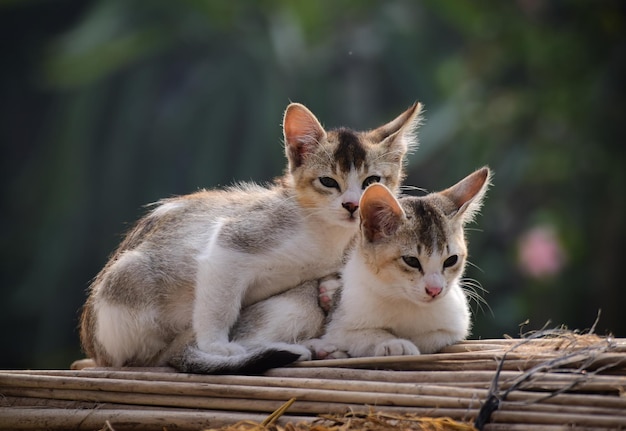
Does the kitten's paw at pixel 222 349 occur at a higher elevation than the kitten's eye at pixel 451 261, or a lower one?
lower

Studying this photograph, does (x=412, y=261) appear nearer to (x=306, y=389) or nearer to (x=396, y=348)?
(x=396, y=348)

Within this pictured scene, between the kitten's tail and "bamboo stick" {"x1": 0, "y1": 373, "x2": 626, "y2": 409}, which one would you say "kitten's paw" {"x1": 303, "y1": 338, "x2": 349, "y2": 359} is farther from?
"bamboo stick" {"x1": 0, "y1": 373, "x2": 626, "y2": 409}

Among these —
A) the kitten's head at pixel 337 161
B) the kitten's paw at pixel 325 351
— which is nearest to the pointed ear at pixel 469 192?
the kitten's head at pixel 337 161

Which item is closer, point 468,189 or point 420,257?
point 420,257

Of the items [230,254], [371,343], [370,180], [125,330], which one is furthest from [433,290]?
[125,330]

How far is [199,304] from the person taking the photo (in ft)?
8.53

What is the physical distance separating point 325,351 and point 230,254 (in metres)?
0.39

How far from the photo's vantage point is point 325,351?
2580mm

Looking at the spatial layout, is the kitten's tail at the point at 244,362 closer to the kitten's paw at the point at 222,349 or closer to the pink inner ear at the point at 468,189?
the kitten's paw at the point at 222,349

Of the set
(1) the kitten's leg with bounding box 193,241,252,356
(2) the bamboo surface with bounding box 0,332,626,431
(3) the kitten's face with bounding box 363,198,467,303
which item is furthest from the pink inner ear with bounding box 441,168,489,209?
(1) the kitten's leg with bounding box 193,241,252,356

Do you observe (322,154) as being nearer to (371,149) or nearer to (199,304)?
(371,149)

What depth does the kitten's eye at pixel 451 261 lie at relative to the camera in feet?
8.40

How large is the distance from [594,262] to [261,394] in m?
3.39

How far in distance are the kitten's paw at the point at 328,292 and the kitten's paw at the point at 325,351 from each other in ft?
0.44
